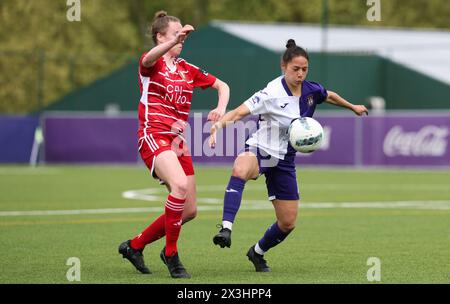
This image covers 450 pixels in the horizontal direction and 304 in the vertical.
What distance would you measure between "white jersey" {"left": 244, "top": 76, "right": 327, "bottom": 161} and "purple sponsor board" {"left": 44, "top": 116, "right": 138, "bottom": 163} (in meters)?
25.2

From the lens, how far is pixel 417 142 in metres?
31.7

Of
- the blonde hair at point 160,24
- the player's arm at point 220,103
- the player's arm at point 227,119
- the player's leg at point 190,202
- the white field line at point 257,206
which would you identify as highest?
the blonde hair at point 160,24

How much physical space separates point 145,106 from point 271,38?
33.3 metres

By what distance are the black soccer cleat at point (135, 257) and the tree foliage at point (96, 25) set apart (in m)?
28.4

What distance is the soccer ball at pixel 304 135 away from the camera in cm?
1012

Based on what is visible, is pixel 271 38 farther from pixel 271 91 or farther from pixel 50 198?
pixel 271 91

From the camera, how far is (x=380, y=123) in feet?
107

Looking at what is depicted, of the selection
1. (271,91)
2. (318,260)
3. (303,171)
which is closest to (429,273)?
(318,260)

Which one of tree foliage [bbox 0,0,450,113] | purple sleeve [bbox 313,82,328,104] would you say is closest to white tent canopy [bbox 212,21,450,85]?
tree foliage [bbox 0,0,450,113]

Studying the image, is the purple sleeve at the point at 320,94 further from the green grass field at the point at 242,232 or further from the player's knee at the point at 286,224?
the green grass field at the point at 242,232

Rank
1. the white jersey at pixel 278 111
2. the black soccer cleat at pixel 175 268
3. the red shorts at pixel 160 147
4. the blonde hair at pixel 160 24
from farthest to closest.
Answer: the white jersey at pixel 278 111 < the blonde hair at pixel 160 24 < the red shorts at pixel 160 147 < the black soccer cleat at pixel 175 268

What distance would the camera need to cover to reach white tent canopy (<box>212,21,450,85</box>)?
3953 centimetres

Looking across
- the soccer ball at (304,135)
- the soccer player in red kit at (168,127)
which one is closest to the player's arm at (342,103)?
the soccer ball at (304,135)

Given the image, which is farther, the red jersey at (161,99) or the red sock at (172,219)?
the red jersey at (161,99)
